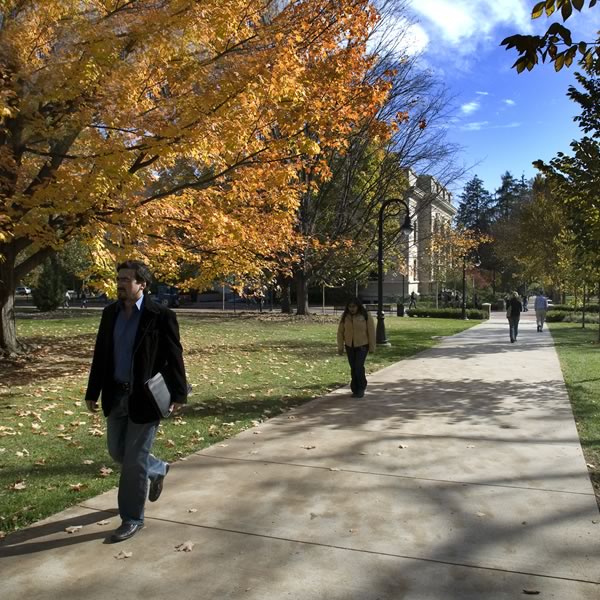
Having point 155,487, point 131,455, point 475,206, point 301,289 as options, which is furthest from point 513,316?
point 475,206

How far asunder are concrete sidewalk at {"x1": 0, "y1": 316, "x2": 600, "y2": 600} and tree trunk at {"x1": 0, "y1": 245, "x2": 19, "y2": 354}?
7527mm

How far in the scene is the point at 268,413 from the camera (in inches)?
304

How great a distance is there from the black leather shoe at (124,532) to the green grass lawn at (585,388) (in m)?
3.46

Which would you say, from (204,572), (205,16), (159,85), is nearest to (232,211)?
(159,85)

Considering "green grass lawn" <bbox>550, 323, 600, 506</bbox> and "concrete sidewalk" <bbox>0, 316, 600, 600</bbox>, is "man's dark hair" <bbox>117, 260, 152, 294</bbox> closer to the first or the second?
"concrete sidewalk" <bbox>0, 316, 600, 600</bbox>

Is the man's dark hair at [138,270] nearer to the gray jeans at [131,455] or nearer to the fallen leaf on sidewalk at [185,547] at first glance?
the gray jeans at [131,455]

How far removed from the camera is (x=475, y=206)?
112312 mm

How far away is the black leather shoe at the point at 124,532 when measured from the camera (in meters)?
3.73

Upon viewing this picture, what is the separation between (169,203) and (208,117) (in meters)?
3.54

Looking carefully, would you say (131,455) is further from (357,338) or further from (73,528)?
(357,338)

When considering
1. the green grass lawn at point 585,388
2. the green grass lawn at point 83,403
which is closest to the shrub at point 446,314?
the green grass lawn at point 585,388

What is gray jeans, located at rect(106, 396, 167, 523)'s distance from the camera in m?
3.75

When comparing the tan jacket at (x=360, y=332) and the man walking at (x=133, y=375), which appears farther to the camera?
the tan jacket at (x=360, y=332)

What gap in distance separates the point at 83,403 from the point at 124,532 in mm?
4906
